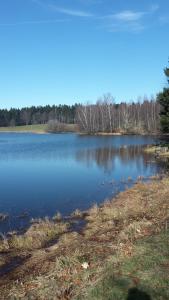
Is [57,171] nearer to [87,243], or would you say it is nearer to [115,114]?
[87,243]

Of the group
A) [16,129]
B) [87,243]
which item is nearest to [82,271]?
[87,243]

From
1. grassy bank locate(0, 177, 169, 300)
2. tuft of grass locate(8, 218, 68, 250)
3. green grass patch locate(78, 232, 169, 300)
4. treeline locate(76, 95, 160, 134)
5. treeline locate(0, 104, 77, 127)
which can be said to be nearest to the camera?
green grass patch locate(78, 232, 169, 300)

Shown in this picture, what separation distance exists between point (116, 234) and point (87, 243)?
40.8 inches

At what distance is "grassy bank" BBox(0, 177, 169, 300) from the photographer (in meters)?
7.50

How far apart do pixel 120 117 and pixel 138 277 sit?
111 metres

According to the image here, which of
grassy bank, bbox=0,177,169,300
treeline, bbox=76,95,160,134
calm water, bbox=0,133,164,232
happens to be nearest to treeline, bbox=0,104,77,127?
treeline, bbox=76,95,160,134

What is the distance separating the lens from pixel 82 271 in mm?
8344

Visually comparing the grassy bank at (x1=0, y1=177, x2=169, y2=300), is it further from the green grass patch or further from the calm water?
the calm water

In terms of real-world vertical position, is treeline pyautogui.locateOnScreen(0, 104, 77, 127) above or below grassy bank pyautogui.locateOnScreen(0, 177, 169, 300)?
above

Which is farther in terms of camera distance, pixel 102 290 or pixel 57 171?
pixel 57 171

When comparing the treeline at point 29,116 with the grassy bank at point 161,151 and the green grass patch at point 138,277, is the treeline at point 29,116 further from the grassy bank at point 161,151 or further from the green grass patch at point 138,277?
the green grass patch at point 138,277

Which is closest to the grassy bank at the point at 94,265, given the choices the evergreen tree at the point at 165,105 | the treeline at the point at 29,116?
the evergreen tree at the point at 165,105

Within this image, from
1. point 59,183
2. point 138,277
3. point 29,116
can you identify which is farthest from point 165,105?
point 29,116

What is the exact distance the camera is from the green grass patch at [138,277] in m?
7.16
